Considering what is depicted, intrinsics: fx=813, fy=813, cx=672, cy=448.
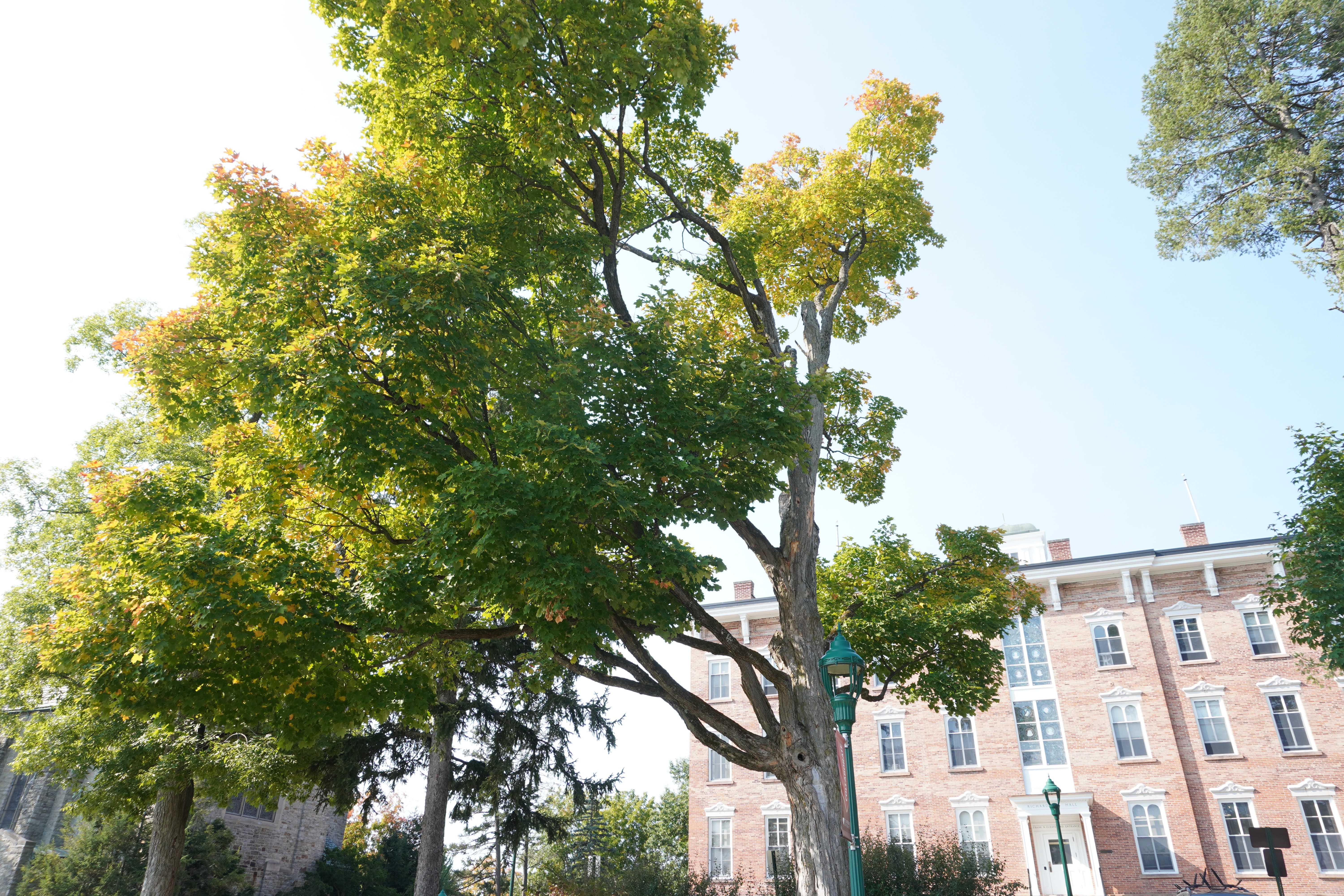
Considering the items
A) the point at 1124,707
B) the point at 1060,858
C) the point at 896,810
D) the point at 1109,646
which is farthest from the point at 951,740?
the point at 1109,646

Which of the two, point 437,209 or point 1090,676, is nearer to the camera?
point 437,209

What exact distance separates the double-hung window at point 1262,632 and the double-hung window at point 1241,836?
497 cm

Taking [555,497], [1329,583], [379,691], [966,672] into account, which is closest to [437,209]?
[555,497]

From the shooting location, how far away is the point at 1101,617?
29484mm

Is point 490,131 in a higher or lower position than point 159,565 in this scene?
higher

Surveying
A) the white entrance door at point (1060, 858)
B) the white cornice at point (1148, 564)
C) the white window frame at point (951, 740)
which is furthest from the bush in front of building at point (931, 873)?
the white cornice at point (1148, 564)

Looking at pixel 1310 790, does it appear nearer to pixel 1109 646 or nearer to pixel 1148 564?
pixel 1109 646

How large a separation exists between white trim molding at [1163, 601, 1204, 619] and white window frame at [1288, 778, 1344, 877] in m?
5.68

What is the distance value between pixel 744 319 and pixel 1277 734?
22890 mm

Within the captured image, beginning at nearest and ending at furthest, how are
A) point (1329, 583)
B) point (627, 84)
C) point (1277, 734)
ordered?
point (627, 84) → point (1329, 583) → point (1277, 734)

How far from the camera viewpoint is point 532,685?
13562mm

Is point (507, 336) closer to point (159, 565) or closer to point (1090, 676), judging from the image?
point (159, 565)

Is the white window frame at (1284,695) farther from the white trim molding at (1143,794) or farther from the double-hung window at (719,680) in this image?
the double-hung window at (719,680)

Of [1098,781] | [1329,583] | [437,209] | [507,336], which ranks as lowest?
[1098,781]
